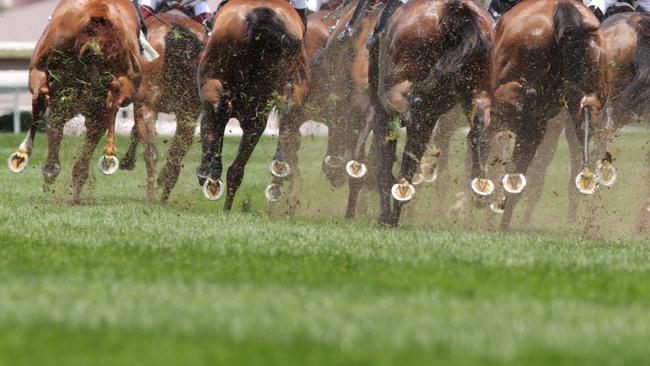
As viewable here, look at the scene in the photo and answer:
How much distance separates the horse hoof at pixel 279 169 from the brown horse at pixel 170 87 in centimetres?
123

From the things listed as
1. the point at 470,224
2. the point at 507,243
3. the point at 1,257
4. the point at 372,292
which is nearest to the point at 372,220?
the point at 470,224

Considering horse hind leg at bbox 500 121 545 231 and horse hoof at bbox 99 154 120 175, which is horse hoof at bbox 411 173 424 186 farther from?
horse hoof at bbox 99 154 120 175

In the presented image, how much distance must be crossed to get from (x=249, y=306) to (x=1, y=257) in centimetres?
282

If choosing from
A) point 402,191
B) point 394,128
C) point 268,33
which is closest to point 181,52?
point 268,33

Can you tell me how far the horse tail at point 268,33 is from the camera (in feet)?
45.4

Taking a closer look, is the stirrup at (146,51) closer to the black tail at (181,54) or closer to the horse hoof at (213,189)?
the black tail at (181,54)

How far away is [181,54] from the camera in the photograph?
16.3 meters

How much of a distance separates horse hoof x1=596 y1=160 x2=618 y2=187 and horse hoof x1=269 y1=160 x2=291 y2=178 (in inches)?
134

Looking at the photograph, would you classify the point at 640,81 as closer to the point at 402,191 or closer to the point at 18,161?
the point at 402,191

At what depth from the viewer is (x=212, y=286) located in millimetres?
7754

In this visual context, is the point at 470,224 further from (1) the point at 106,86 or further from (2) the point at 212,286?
(2) the point at 212,286

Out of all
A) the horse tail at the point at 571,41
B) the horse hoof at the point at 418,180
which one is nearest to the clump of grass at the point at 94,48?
the horse hoof at the point at 418,180

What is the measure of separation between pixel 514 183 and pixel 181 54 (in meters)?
4.39

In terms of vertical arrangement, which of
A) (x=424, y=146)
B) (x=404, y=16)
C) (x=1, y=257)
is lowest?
(x=1, y=257)
